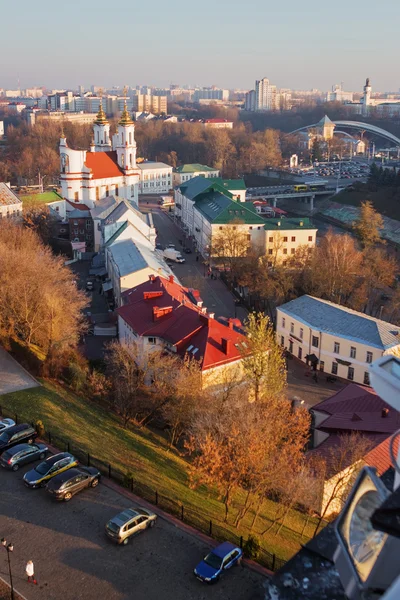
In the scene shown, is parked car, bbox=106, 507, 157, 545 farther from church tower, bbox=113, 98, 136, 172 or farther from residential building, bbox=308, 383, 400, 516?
church tower, bbox=113, 98, 136, 172

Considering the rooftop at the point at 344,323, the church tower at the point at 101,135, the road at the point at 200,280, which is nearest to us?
the rooftop at the point at 344,323

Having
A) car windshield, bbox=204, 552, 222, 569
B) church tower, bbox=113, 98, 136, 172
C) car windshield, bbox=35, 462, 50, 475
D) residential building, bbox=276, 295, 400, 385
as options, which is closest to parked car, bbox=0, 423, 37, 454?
car windshield, bbox=35, 462, 50, 475

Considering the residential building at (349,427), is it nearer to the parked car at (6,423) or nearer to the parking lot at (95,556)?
the parking lot at (95,556)

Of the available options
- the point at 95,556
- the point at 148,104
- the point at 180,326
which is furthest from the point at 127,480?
the point at 148,104

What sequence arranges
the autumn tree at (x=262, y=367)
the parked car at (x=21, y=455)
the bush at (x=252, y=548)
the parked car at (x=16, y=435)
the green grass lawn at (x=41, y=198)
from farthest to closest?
the green grass lawn at (x=41, y=198)
the autumn tree at (x=262, y=367)
the parked car at (x=16, y=435)
the parked car at (x=21, y=455)
the bush at (x=252, y=548)

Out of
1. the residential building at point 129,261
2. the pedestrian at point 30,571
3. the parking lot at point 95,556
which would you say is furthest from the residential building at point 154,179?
the pedestrian at point 30,571

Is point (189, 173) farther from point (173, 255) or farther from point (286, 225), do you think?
point (286, 225)

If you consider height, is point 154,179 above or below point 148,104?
below
